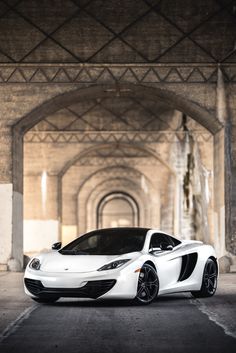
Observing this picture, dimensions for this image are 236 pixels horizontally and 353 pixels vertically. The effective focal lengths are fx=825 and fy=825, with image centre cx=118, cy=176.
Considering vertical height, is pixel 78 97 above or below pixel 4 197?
above

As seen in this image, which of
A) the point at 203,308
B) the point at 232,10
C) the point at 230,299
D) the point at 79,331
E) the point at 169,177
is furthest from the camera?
the point at 169,177

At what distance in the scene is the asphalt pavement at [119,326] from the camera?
721cm

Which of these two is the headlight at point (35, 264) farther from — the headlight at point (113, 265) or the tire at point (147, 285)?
the tire at point (147, 285)

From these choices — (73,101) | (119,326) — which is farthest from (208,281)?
(73,101)

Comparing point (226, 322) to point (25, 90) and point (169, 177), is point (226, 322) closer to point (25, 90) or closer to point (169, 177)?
point (25, 90)

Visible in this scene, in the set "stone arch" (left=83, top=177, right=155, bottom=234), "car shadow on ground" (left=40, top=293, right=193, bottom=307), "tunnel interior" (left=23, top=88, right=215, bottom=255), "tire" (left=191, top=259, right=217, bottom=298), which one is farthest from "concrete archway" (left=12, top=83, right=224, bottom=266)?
"stone arch" (left=83, top=177, right=155, bottom=234)

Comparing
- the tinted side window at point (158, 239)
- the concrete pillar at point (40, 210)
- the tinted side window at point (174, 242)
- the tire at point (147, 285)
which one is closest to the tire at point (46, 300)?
the tire at point (147, 285)

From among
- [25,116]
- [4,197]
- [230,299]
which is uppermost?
[25,116]

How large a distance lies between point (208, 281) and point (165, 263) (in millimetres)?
1326

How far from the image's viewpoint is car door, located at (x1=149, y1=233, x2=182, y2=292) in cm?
1197

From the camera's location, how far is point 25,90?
82.7ft

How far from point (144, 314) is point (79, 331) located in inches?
75.4

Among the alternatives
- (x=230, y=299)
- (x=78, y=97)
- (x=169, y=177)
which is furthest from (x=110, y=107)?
(x=230, y=299)

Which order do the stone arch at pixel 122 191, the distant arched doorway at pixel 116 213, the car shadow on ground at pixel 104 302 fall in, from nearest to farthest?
the car shadow on ground at pixel 104 302 < the stone arch at pixel 122 191 < the distant arched doorway at pixel 116 213
